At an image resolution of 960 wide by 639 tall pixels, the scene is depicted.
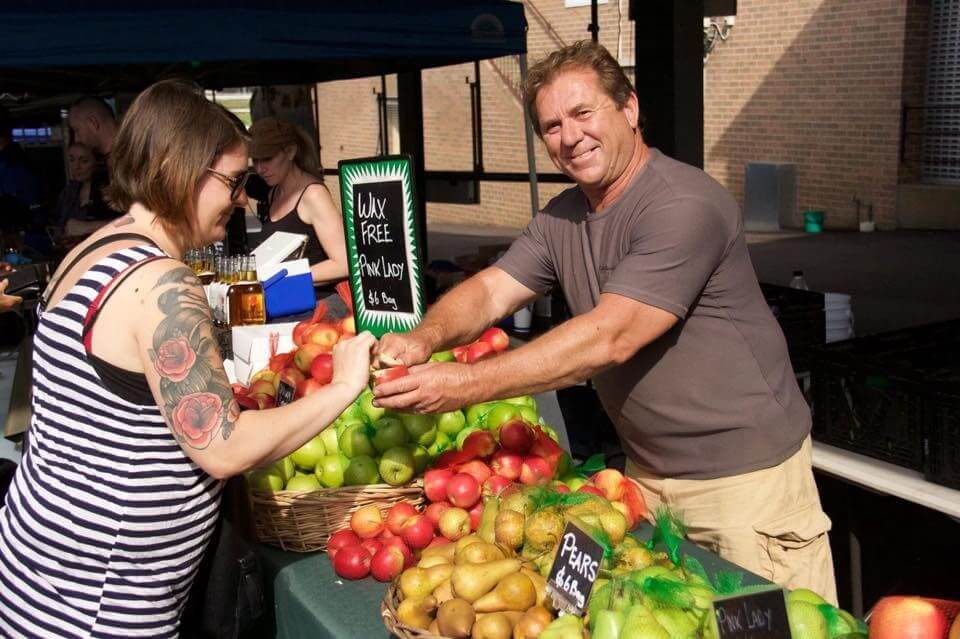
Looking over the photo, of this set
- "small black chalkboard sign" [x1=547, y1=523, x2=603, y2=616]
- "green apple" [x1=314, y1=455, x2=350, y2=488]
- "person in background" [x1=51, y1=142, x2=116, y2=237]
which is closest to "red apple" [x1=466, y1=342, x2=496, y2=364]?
"green apple" [x1=314, y1=455, x2=350, y2=488]

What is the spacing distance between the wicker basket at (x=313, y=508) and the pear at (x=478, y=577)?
64 cm

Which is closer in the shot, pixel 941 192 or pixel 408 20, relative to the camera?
pixel 408 20

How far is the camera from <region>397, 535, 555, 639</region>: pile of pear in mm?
1850

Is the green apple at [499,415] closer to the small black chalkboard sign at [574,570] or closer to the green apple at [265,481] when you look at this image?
the green apple at [265,481]

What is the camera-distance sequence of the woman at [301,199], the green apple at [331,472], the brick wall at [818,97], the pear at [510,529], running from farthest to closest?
the brick wall at [818,97] < the woman at [301,199] < the green apple at [331,472] < the pear at [510,529]

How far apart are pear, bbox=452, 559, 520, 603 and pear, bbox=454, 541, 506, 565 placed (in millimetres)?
40

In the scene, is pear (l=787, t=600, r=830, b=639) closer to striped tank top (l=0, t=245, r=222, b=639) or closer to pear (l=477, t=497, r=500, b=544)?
pear (l=477, t=497, r=500, b=544)

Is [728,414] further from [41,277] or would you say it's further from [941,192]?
[941,192]

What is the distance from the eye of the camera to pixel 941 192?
13.0 m

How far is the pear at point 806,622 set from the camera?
1.68m

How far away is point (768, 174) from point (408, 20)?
10185 mm

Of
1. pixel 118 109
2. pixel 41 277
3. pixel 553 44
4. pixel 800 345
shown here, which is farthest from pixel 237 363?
pixel 553 44

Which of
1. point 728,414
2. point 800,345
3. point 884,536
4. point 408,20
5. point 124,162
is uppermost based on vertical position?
point 408,20

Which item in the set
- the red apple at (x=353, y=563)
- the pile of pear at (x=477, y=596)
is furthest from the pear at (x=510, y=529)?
the red apple at (x=353, y=563)
